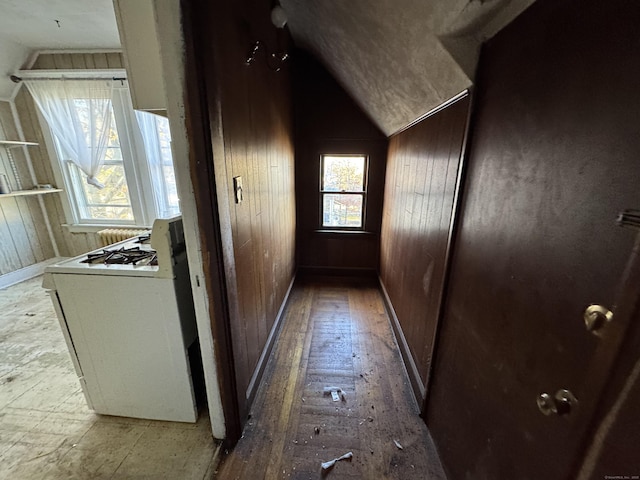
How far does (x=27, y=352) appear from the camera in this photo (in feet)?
7.06

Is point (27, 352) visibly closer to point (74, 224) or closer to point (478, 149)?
point (74, 224)

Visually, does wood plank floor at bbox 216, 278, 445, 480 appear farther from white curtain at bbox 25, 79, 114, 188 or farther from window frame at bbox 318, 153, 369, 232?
white curtain at bbox 25, 79, 114, 188

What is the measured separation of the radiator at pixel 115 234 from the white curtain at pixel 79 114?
78cm

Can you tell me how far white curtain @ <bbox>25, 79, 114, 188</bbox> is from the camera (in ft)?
10.5

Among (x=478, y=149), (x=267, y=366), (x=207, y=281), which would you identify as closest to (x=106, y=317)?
(x=207, y=281)

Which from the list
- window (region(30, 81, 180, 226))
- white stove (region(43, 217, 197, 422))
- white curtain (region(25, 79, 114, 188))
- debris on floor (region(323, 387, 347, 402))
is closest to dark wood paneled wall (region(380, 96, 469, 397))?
debris on floor (region(323, 387, 347, 402))

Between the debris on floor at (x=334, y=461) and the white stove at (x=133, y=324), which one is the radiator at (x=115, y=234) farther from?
the debris on floor at (x=334, y=461)

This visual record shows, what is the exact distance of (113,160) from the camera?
3475 mm

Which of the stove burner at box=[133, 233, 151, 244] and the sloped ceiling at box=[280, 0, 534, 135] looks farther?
the stove burner at box=[133, 233, 151, 244]

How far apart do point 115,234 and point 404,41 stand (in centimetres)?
398

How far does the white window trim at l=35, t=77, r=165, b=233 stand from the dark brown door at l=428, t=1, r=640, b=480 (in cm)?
378

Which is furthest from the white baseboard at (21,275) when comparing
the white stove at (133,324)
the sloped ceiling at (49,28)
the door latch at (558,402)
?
the door latch at (558,402)

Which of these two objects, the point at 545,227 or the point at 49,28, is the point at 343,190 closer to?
the point at 545,227

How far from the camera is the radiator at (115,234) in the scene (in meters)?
3.53
